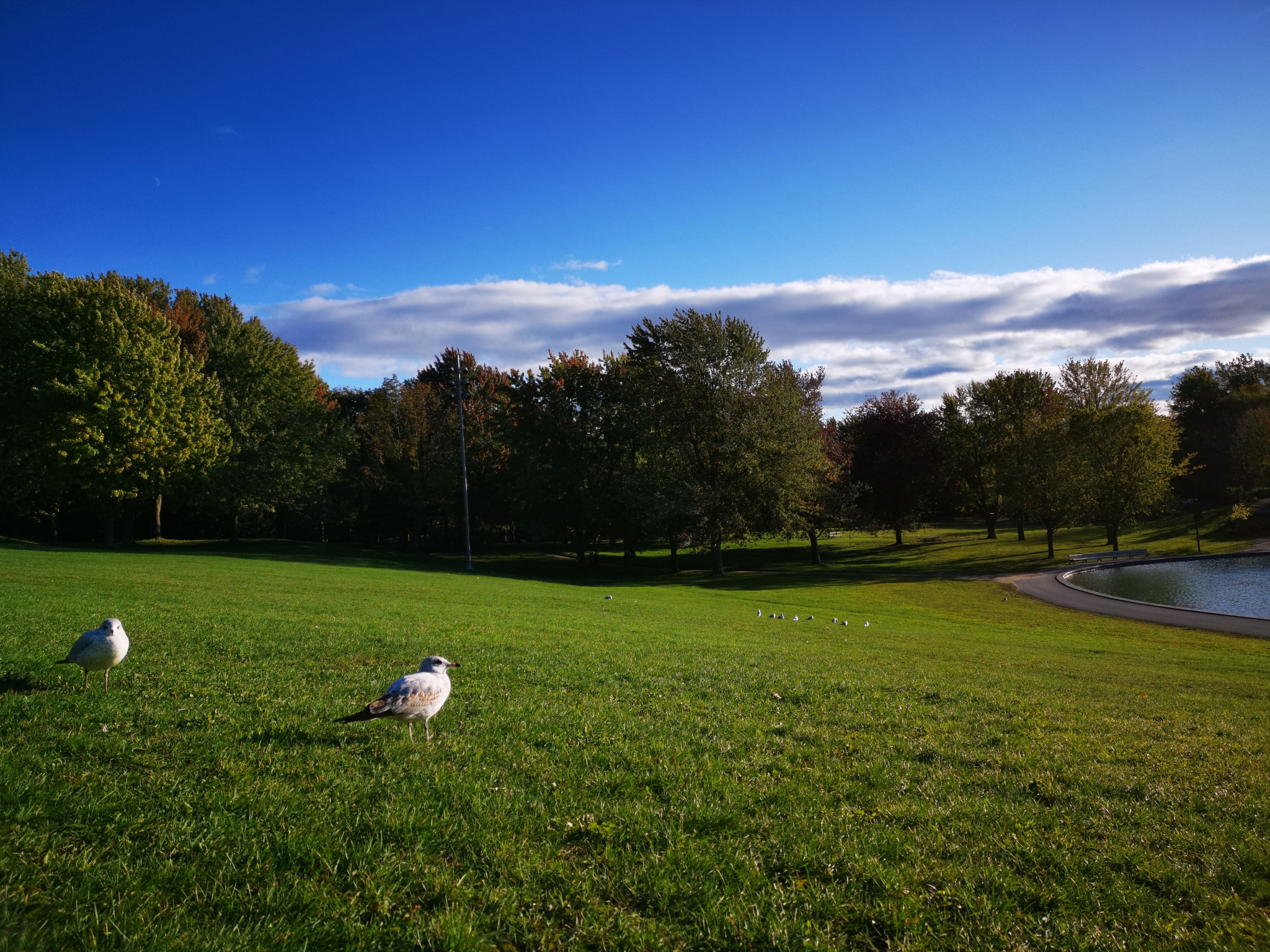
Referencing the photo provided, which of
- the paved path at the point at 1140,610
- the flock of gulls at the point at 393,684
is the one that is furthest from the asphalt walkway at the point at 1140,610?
the flock of gulls at the point at 393,684

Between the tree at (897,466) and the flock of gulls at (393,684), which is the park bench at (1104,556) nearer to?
the tree at (897,466)

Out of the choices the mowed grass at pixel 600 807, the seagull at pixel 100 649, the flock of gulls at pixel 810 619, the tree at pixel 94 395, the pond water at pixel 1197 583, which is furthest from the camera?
the tree at pixel 94 395

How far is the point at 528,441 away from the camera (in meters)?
54.6

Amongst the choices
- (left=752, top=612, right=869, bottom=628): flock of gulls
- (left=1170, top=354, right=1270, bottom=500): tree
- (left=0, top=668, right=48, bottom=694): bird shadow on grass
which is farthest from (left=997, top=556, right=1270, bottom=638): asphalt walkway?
(left=1170, top=354, right=1270, bottom=500): tree

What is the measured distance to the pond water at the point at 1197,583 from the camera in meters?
34.5

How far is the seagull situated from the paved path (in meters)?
34.6

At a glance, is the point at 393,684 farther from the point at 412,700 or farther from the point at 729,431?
the point at 729,431

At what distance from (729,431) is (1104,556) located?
32.3 meters

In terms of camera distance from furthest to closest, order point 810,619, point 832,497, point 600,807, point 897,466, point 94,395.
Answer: point 897,466
point 832,497
point 94,395
point 810,619
point 600,807

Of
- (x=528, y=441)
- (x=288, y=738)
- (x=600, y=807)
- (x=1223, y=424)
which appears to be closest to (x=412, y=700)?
(x=288, y=738)

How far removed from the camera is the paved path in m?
27.8

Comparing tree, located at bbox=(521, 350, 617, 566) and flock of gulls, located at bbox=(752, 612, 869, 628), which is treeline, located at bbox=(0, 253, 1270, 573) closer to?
tree, located at bbox=(521, 350, 617, 566)

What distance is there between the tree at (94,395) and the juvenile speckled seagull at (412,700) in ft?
136

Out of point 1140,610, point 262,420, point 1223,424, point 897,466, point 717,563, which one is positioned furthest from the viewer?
point 1223,424
